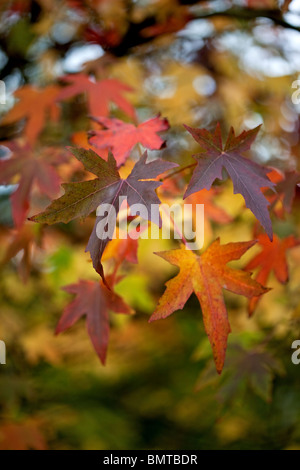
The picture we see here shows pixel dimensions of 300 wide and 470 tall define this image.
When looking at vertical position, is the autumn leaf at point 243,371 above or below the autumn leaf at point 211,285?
below

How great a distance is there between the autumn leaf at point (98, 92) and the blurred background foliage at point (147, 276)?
104mm

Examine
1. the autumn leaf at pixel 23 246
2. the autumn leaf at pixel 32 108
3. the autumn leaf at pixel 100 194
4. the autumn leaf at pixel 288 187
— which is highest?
the autumn leaf at pixel 100 194

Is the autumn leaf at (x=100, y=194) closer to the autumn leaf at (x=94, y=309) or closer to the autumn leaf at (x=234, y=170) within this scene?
the autumn leaf at (x=234, y=170)

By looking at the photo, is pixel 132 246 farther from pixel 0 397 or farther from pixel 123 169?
pixel 0 397

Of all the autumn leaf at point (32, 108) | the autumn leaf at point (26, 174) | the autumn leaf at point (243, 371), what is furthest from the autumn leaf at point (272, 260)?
the autumn leaf at point (32, 108)

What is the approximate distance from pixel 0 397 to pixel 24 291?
0.50m

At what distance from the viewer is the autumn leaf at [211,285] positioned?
712mm

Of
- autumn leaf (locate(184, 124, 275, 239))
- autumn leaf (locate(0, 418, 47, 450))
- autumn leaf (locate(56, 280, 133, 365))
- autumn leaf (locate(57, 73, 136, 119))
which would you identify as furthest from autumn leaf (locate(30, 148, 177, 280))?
autumn leaf (locate(0, 418, 47, 450))

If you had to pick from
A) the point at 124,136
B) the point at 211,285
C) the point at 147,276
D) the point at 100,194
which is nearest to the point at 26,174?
the point at 124,136

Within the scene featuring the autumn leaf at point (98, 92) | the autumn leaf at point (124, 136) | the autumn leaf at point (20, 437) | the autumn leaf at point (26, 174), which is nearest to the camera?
the autumn leaf at point (124, 136)

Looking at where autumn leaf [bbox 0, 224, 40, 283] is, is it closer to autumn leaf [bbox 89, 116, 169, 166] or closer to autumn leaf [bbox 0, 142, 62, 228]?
autumn leaf [bbox 0, 142, 62, 228]

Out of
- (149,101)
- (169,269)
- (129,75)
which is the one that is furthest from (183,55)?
(169,269)

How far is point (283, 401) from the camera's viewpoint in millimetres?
1718

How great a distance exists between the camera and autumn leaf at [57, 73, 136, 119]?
1.24 metres
